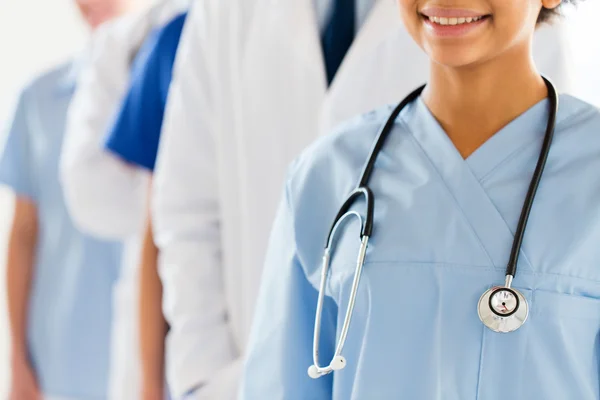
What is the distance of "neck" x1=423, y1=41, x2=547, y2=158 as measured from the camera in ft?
2.54

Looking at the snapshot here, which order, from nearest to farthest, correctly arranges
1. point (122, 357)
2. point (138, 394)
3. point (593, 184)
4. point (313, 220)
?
point (593, 184) < point (313, 220) < point (138, 394) < point (122, 357)

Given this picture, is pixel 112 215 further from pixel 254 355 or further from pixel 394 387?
pixel 394 387

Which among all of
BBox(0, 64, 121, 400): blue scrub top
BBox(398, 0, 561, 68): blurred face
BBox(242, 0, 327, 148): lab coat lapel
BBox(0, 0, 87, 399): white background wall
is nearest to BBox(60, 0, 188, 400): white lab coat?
BBox(0, 64, 121, 400): blue scrub top

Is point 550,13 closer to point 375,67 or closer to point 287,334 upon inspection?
point 375,67

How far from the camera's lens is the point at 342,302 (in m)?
0.79

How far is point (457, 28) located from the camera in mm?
726

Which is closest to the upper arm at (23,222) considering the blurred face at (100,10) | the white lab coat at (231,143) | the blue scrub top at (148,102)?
the blurred face at (100,10)

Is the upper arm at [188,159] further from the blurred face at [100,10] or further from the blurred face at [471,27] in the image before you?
the blurred face at [100,10]

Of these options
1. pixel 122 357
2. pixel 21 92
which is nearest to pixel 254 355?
pixel 122 357

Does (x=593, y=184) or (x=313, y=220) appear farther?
(x=313, y=220)

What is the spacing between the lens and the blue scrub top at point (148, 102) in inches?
54.1

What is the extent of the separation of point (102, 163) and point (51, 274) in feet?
1.51

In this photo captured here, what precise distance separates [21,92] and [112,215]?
56cm

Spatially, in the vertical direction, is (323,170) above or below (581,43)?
below
